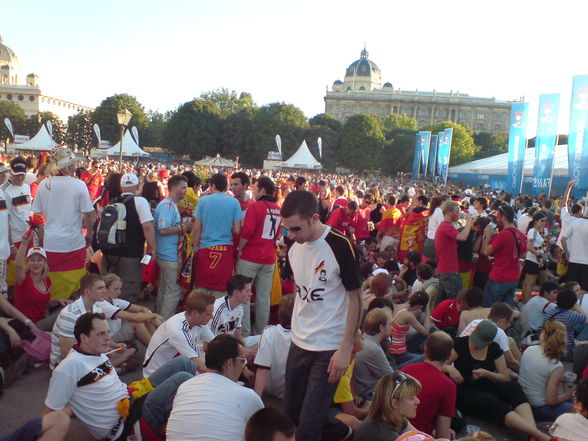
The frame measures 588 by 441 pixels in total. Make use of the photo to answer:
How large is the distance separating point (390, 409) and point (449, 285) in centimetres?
451

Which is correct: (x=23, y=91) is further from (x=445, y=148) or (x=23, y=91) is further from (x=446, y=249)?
(x=446, y=249)

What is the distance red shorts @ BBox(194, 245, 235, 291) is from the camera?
5965 mm

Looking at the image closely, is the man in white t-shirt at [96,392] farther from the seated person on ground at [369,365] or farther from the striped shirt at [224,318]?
the seated person on ground at [369,365]

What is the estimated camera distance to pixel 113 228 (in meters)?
5.73

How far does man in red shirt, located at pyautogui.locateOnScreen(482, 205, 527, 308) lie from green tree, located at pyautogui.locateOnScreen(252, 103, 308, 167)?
55.7 metres

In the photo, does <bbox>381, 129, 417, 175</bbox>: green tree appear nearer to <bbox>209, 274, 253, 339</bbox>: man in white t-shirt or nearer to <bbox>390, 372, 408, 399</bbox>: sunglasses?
<bbox>209, 274, 253, 339</bbox>: man in white t-shirt

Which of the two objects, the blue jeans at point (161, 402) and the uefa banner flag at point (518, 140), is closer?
the blue jeans at point (161, 402)

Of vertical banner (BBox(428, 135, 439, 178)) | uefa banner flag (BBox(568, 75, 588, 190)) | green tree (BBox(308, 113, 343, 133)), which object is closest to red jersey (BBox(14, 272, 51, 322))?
uefa banner flag (BBox(568, 75, 588, 190))

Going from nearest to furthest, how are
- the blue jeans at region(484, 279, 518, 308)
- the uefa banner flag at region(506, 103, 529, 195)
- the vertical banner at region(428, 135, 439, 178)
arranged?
the blue jeans at region(484, 279, 518, 308) < the uefa banner flag at region(506, 103, 529, 195) < the vertical banner at region(428, 135, 439, 178)

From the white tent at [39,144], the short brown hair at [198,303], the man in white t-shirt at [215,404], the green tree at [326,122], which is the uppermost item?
the green tree at [326,122]

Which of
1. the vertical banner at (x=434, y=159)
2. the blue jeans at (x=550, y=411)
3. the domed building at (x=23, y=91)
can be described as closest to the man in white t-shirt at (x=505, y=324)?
the blue jeans at (x=550, y=411)

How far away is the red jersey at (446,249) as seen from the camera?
7.47m

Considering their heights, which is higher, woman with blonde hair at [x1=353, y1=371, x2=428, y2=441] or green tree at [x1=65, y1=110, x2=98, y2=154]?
green tree at [x1=65, y1=110, x2=98, y2=154]

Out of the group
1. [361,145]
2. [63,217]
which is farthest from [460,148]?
[63,217]
